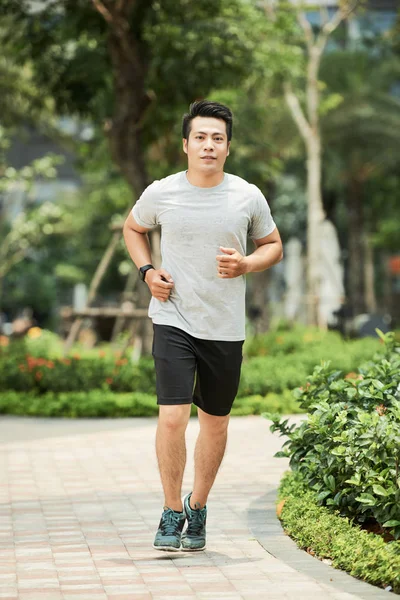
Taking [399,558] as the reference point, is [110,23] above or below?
above

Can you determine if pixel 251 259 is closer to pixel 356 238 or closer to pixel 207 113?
pixel 207 113

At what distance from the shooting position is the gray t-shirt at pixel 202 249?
5477 millimetres

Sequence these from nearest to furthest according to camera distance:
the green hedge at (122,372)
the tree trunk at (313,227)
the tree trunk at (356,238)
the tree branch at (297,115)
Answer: the green hedge at (122,372) → the tree trunk at (313,227) → the tree branch at (297,115) → the tree trunk at (356,238)

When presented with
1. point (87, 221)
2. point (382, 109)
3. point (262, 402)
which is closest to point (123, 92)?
point (262, 402)

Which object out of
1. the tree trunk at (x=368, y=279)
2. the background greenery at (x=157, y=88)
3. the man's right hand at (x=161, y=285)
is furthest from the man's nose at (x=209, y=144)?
the tree trunk at (x=368, y=279)

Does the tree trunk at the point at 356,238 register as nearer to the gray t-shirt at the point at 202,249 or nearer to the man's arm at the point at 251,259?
the man's arm at the point at 251,259

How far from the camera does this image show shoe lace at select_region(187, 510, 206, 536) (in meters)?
5.67

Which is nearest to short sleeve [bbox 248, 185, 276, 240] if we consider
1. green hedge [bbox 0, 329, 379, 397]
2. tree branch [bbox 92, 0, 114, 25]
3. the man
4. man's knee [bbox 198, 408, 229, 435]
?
the man

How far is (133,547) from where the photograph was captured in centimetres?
577

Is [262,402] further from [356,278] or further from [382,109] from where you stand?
[356,278]

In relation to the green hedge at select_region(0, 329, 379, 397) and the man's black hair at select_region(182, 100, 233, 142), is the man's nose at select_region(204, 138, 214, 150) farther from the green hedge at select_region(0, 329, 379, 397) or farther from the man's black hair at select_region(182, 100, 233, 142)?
the green hedge at select_region(0, 329, 379, 397)

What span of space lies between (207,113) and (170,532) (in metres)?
1.97

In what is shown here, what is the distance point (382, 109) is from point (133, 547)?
2898cm

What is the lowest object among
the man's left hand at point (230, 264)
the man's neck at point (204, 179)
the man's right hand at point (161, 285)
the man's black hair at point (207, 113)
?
the man's right hand at point (161, 285)
